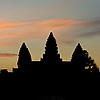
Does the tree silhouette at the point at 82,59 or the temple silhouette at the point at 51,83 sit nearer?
the temple silhouette at the point at 51,83

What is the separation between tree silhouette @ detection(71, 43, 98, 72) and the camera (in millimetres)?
79875

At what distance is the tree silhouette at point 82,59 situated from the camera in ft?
262

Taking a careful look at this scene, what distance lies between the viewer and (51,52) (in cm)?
7806

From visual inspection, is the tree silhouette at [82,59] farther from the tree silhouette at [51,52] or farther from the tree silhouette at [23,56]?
the tree silhouette at [23,56]

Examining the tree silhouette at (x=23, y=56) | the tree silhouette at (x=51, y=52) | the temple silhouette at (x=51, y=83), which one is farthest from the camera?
the tree silhouette at (x=23, y=56)

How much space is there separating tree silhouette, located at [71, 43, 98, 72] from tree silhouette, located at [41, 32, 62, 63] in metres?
4.92

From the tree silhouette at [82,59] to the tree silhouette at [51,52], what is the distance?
4922 mm

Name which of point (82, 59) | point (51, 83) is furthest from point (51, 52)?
point (51, 83)

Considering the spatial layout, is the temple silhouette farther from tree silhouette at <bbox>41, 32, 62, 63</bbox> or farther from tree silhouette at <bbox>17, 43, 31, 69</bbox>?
tree silhouette at <bbox>17, 43, 31, 69</bbox>

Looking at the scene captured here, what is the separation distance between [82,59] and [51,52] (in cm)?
917

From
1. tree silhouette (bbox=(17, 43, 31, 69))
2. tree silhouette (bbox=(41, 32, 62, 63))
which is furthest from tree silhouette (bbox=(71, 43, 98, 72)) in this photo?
tree silhouette (bbox=(17, 43, 31, 69))

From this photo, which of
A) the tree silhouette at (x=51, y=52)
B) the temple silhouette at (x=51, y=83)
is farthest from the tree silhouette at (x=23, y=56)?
the temple silhouette at (x=51, y=83)

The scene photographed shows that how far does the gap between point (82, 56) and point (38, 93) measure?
27.5 metres

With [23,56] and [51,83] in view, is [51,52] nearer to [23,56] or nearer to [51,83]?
[23,56]
